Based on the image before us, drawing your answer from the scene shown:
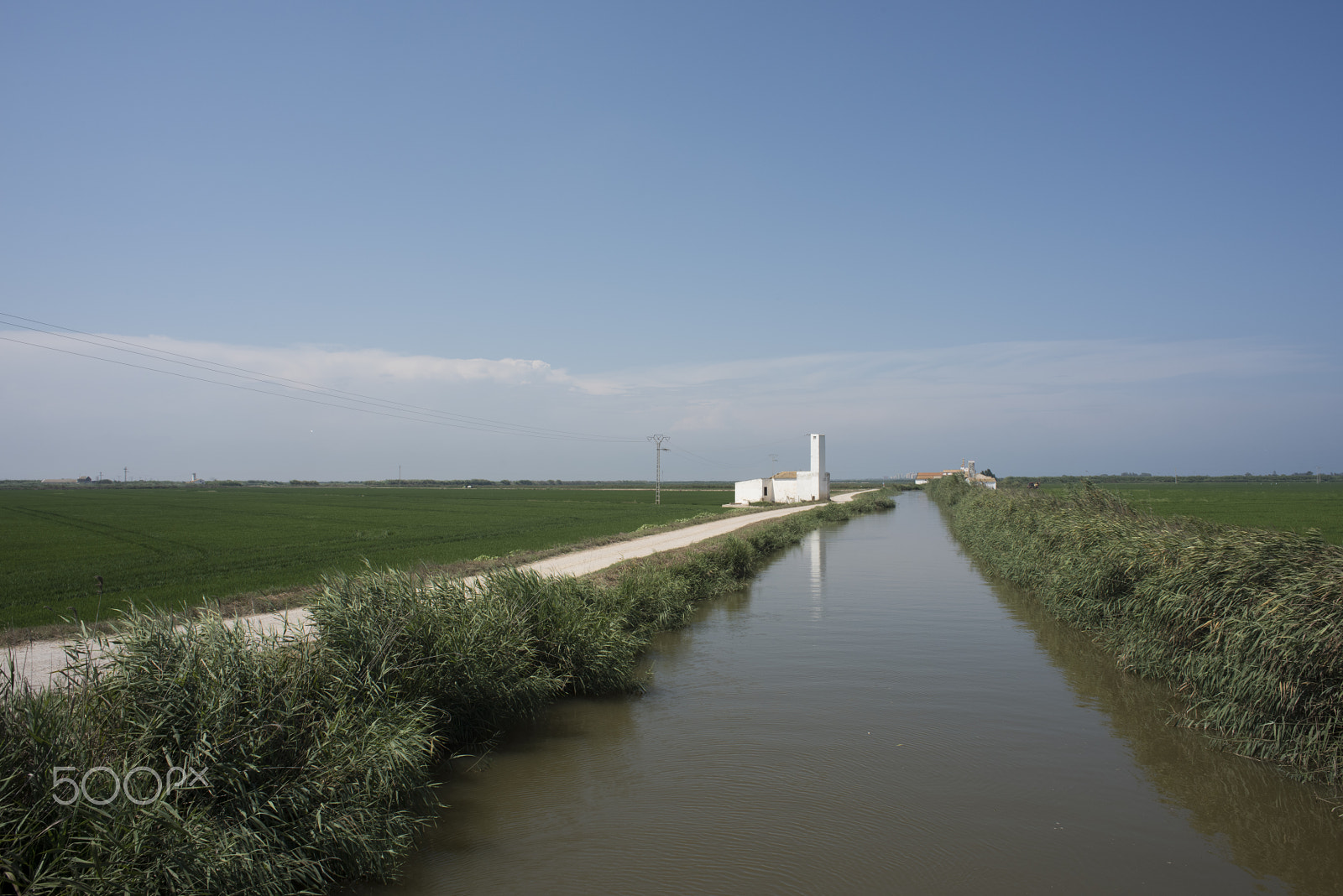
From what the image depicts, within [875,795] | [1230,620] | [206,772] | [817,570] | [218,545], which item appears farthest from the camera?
[218,545]

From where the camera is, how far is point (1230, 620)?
822 cm

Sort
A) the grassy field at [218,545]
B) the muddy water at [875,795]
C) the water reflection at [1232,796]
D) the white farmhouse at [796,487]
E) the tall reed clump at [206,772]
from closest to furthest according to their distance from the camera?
the tall reed clump at [206,772] → the muddy water at [875,795] → the water reflection at [1232,796] → the grassy field at [218,545] → the white farmhouse at [796,487]

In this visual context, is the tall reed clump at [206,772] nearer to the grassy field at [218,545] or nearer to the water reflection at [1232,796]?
the grassy field at [218,545]

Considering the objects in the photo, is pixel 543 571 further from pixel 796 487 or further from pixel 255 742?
pixel 796 487

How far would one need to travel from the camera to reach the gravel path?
8141 millimetres

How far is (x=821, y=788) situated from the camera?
6.94 metres

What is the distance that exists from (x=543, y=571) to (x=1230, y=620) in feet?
43.0

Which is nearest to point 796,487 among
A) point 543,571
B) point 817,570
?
point 817,570

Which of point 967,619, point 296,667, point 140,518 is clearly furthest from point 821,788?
point 140,518

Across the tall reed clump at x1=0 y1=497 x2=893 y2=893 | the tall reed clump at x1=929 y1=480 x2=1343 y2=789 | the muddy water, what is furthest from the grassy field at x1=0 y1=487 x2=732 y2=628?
the tall reed clump at x1=929 y1=480 x2=1343 y2=789

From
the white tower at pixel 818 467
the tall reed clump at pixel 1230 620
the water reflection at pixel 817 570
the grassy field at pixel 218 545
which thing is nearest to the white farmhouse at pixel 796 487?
the white tower at pixel 818 467

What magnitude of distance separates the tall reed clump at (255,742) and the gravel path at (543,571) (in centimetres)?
36

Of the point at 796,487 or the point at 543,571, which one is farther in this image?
the point at 796,487

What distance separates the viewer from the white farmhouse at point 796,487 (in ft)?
213
